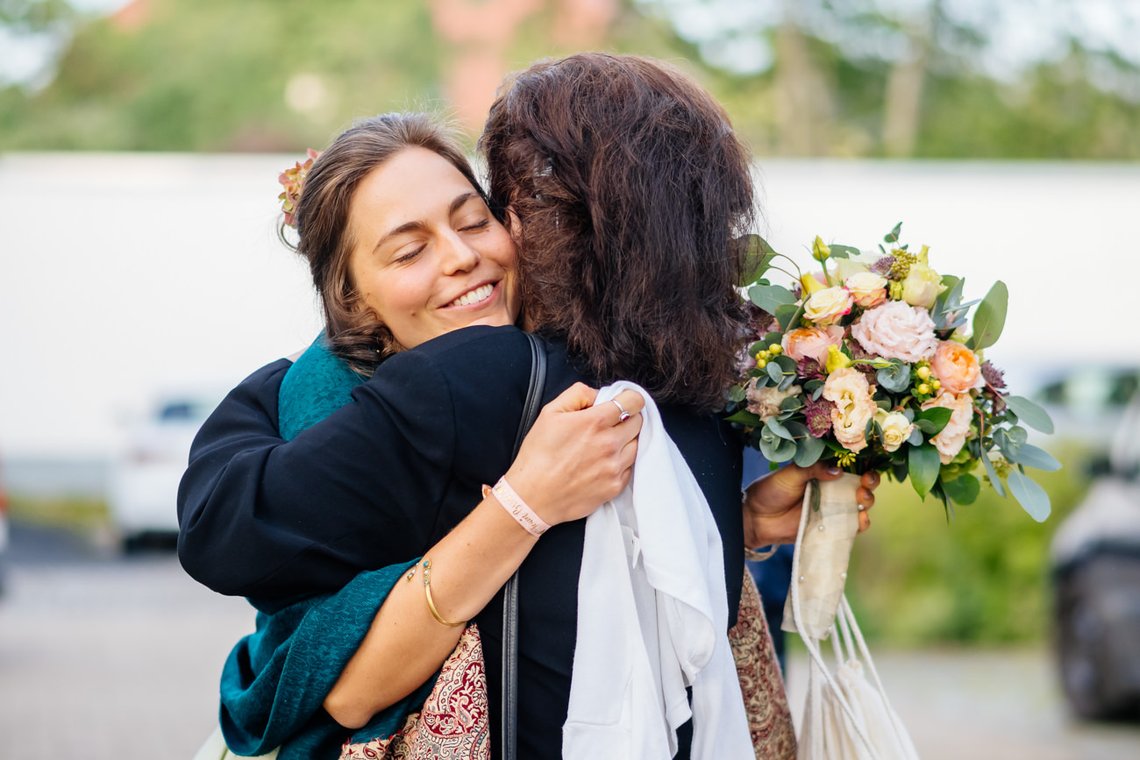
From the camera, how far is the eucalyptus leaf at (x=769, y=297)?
86.1 inches

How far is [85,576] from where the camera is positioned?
11977 mm

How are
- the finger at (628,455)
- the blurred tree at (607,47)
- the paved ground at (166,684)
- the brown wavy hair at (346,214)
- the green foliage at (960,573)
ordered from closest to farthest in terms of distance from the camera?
the finger at (628,455), the brown wavy hair at (346,214), the paved ground at (166,684), the green foliage at (960,573), the blurred tree at (607,47)

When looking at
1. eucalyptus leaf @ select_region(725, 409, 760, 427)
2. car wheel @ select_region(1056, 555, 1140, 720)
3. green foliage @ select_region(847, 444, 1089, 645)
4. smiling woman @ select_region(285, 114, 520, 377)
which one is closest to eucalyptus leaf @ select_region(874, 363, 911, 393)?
eucalyptus leaf @ select_region(725, 409, 760, 427)

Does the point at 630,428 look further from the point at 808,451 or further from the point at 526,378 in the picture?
the point at 808,451

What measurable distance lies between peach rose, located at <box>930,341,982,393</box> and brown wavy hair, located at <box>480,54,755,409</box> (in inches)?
16.5

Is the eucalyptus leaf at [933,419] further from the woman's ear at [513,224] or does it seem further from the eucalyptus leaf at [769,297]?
the woman's ear at [513,224]

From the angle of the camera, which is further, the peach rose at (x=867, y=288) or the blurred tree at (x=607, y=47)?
the blurred tree at (x=607, y=47)

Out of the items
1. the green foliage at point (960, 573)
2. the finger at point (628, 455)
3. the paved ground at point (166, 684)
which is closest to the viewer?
the finger at point (628, 455)

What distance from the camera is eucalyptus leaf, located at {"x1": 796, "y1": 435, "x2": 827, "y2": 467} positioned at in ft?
7.12

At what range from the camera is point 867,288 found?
2.17m

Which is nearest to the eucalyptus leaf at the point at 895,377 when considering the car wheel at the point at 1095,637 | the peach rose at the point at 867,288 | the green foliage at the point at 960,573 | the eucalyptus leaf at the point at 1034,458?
the peach rose at the point at 867,288

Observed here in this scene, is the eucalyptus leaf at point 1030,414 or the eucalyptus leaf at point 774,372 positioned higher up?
the eucalyptus leaf at point 774,372

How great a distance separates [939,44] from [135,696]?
1683 centimetres

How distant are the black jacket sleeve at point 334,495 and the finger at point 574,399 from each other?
17 cm
